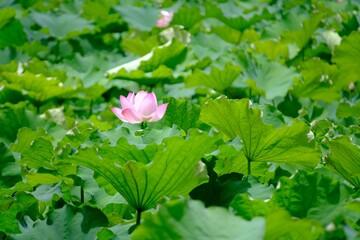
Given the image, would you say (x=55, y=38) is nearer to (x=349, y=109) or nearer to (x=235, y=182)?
(x=349, y=109)

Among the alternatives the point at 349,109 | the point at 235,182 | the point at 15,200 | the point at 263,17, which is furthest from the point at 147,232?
the point at 263,17

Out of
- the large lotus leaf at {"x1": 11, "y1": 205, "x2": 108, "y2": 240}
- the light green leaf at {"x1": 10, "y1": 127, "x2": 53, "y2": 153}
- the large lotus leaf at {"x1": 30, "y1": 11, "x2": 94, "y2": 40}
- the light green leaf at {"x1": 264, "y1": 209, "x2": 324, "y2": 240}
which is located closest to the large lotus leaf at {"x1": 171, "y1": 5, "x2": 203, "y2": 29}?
the large lotus leaf at {"x1": 30, "y1": 11, "x2": 94, "y2": 40}

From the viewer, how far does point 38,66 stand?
2609mm

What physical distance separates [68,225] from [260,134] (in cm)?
40

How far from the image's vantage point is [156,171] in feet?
3.81

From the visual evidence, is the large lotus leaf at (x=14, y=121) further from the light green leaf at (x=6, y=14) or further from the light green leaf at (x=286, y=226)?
the light green leaf at (x=286, y=226)

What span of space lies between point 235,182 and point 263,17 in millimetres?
1950

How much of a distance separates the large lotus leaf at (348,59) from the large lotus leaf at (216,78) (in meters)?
0.30

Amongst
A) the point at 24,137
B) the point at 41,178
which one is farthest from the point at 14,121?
the point at 41,178

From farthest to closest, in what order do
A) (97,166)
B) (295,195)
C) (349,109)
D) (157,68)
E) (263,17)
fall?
(263,17) → (157,68) → (349,109) → (97,166) → (295,195)

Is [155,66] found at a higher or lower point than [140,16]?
higher

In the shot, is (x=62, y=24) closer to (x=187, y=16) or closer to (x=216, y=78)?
(x=187, y=16)

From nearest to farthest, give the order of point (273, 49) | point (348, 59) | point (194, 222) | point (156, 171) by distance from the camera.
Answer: point (194, 222) < point (156, 171) < point (348, 59) < point (273, 49)

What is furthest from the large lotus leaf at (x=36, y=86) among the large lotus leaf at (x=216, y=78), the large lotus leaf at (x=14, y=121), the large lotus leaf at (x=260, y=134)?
the large lotus leaf at (x=260, y=134)
